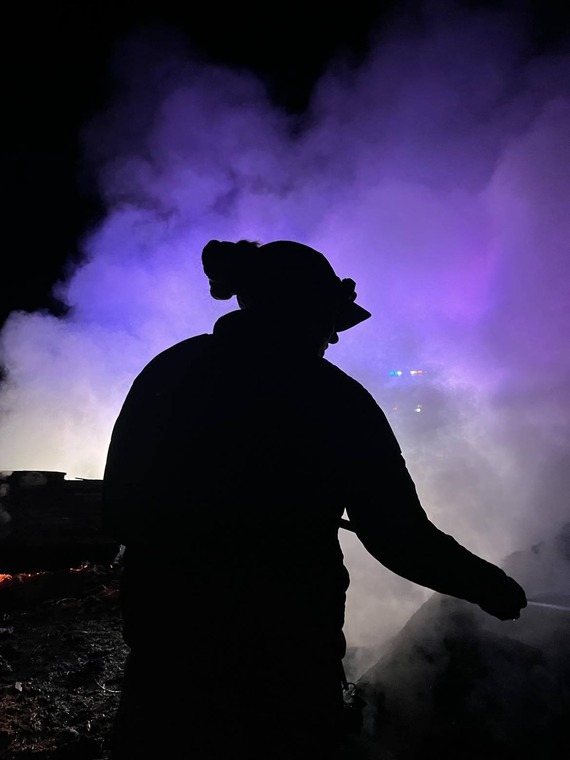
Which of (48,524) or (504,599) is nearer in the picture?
(504,599)

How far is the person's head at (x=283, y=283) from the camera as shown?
150cm

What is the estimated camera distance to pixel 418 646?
4492 mm

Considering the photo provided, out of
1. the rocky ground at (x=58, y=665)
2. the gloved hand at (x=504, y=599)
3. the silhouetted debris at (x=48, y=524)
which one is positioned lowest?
the rocky ground at (x=58, y=665)

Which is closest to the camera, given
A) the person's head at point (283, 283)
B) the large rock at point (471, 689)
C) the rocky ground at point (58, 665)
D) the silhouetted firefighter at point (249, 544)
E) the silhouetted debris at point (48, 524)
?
the silhouetted firefighter at point (249, 544)

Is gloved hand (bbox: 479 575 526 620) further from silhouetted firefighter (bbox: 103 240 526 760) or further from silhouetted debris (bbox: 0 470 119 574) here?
silhouetted debris (bbox: 0 470 119 574)

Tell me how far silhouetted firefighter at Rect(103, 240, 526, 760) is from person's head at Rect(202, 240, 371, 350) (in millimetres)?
179

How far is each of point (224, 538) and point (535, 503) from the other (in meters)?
18.5

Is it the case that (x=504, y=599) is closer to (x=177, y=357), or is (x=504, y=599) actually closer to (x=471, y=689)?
(x=177, y=357)

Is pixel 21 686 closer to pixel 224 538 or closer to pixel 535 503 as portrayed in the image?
pixel 224 538

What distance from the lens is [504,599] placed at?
132 cm

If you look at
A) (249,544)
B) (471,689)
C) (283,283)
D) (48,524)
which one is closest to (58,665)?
(471,689)

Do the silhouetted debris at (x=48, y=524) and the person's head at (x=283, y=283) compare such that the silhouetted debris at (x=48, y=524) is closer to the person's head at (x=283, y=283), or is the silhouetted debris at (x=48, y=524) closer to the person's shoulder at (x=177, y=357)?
the person's shoulder at (x=177, y=357)

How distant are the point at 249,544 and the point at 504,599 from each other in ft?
3.05

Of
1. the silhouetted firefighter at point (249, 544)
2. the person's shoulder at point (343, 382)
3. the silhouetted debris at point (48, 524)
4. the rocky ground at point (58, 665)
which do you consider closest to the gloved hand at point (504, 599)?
the silhouetted firefighter at point (249, 544)
